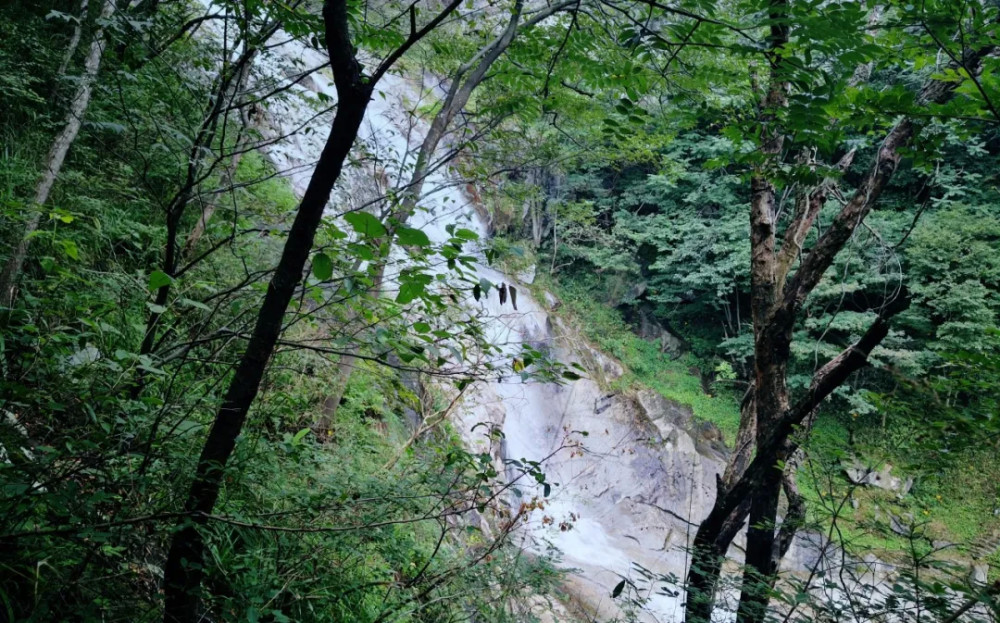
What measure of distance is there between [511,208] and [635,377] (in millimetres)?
5887

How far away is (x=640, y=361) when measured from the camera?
14.8 meters

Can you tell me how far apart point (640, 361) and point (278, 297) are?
47.5ft

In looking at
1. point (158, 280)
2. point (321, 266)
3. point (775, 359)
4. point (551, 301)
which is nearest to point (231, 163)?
point (158, 280)

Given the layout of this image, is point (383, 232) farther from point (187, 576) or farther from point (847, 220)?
point (847, 220)

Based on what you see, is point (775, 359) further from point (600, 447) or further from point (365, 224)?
point (600, 447)

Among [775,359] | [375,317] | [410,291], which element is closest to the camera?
[410,291]

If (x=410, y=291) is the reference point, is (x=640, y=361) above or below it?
above

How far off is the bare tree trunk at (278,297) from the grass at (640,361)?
11.6 meters

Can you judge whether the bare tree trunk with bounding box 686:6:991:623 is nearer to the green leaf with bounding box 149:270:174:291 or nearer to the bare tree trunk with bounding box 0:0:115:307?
the green leaf with bounding box 149:270:174:291

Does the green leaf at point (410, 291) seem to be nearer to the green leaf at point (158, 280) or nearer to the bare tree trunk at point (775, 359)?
the green leaf at point (158, 280)

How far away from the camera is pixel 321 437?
13.3 feet

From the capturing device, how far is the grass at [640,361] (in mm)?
13297

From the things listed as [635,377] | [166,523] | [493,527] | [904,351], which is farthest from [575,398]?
[166,523]

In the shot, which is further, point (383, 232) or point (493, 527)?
point (493, 527)
